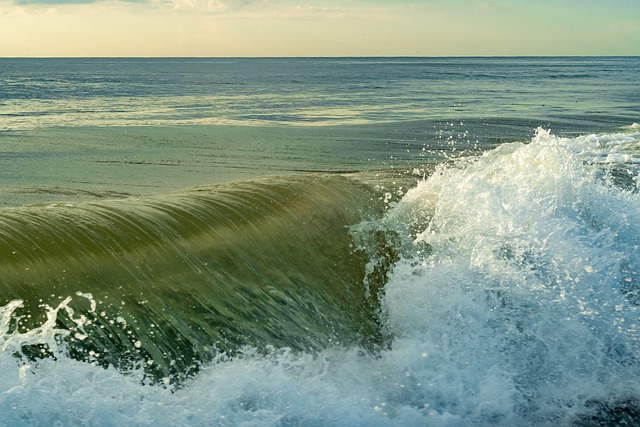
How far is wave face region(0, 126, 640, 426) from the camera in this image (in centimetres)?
511

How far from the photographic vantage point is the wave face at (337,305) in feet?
16.8

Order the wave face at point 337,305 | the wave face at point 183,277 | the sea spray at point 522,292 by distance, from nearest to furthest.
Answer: the wave face at point 337,305 → the wave face at point 183,277 → the sea spray at point 522,292

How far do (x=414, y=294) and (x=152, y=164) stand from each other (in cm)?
798

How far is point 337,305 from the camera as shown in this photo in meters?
6.81

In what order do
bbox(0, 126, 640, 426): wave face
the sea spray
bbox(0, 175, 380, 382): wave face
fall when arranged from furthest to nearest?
1. the sea spray
2. bbox(0, 175, 380, 382): wave face
3. bbox(0, 126, 640, 426): wave face

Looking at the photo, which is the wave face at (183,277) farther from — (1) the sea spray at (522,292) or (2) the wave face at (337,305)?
(1) the sea spray at (522,292)

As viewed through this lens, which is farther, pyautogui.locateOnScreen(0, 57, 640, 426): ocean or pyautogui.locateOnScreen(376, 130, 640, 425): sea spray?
pyautogui.locateOnScreen(376, 130, 640, 425): sea spray

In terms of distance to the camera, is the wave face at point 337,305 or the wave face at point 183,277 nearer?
the wave face at point 337,305

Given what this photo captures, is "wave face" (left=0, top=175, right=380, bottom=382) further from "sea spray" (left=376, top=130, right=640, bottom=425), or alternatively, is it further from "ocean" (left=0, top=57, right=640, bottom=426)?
"sea spray" (left=376, top=130, right=640, bottom=425)

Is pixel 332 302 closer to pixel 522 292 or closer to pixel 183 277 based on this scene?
→ pixel 183 277

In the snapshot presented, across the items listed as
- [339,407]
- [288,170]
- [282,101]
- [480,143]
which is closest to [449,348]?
[339,407]

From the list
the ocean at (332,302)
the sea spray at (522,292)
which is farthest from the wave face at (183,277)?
the sea spray at (522,292)

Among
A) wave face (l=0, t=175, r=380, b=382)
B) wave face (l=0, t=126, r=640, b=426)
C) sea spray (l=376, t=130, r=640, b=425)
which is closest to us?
wave face (l=0, t=126, r=640, b=426)

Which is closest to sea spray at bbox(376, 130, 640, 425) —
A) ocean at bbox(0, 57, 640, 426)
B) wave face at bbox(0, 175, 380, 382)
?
ocean at bbox(0, 57, 640, 426)
